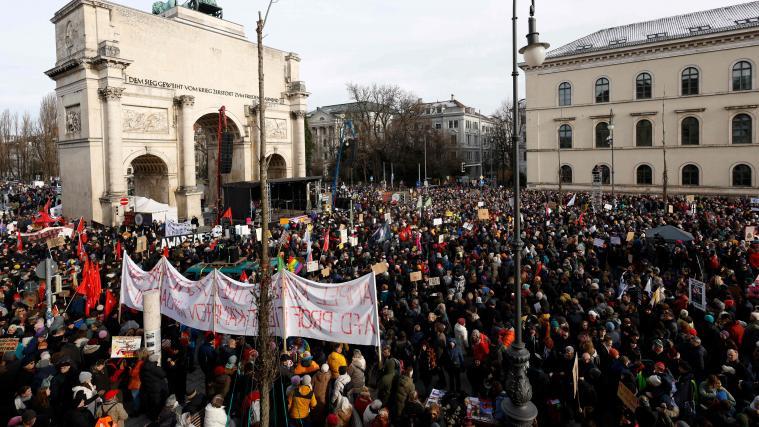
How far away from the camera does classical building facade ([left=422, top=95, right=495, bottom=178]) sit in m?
87.5

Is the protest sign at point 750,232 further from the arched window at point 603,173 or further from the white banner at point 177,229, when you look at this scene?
the arched window at point 603,173

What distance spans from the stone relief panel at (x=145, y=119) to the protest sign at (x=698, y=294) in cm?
3208

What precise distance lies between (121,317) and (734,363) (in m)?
12.3

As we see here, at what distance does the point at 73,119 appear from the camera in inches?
1268

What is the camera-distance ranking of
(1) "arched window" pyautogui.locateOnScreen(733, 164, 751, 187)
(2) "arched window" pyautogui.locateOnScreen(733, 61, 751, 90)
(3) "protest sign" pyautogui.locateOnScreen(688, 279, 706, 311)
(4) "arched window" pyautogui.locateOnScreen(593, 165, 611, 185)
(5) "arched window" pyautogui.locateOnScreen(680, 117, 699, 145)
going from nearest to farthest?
1. (3) "protest sign" pyautogui.locateOnScreen(688, 279, 706, 311)
2. (2) "arched window" pyautogui.locateOnScreen(733, 61, 751, 90)
3. (1) "arched window" pyautogui.locateOnScreen(733, 164, 751, 187)
4. (5) "arched window" pyautogui.locateOnScreen(680, 117, 699, 145)
5. (4) "arched window" pyautogui.locateOnScreen(593, 165, 611, 185)

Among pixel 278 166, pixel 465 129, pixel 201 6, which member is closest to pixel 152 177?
pixel 278 166

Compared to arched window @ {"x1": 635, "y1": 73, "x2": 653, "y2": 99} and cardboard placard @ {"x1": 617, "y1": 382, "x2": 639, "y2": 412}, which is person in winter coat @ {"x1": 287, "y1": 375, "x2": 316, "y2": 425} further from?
arched window @ {"x1": 635, "y1": 73, "x2": 653, "y2": 99}

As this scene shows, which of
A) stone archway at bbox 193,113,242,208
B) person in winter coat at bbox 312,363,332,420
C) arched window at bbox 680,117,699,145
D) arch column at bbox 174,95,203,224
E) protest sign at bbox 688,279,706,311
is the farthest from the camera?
arched window at bbox 680,117,699,145

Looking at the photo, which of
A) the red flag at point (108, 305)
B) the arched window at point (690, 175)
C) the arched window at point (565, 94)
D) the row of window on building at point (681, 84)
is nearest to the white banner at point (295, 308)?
the red flag at point (108, 305)

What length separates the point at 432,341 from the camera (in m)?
9.03

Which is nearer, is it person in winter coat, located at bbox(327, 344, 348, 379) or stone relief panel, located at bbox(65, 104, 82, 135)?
person in winter coat, located at bbox(327, 344, 348, 379)

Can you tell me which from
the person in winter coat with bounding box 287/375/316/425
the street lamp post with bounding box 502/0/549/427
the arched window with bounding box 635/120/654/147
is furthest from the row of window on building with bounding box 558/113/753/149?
the person in winter coat with bounding box 287/375/316/425

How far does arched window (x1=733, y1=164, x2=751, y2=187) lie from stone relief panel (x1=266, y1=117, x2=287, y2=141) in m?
37.6

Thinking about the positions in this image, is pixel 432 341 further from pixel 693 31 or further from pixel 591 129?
pixel 693 31
